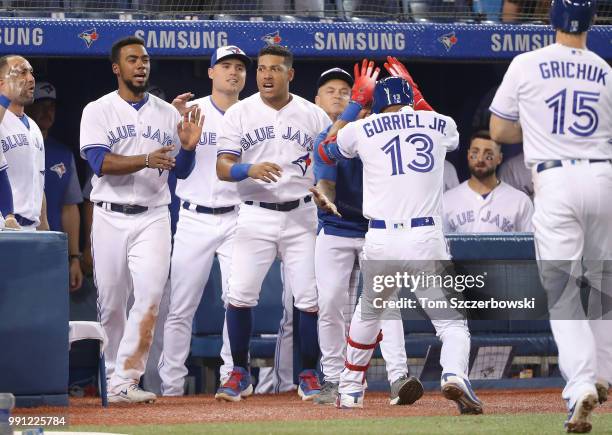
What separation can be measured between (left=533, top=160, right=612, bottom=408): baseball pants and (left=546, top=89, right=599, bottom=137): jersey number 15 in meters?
0.13

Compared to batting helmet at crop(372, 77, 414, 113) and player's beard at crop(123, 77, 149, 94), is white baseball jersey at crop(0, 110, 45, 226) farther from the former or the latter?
batting helmet at crop(372, 77, 414, 113)

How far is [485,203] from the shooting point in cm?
874

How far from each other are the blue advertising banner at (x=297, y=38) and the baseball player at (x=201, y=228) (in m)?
0.87

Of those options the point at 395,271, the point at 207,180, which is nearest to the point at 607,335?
the point at 395,271

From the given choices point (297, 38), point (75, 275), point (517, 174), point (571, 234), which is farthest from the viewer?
point (517, 174)

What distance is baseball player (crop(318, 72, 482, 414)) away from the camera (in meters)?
5.84

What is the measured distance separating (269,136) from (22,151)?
1340 millimetres

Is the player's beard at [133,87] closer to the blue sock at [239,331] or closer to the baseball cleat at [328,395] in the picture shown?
the blue sock at [239,331]

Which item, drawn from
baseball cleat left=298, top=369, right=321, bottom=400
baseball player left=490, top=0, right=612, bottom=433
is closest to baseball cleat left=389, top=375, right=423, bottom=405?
baseball cleat left=298, top=369, right=321, bottom=400

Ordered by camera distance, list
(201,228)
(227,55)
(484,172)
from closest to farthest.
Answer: (201,228) → (227,55) → (484,172)

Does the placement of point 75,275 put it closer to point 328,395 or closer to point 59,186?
point 59,186

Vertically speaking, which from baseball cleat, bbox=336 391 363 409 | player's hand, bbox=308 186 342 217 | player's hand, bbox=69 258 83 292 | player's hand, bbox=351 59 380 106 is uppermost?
player's hand, bbox=351 59 380 106

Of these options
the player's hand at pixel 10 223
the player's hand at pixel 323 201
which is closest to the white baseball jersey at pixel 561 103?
the player's hand at pixel 323 201

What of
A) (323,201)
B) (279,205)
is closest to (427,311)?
(323,201)
